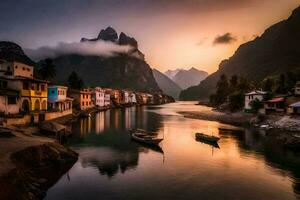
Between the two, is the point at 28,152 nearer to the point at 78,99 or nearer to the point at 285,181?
the point at 285,181

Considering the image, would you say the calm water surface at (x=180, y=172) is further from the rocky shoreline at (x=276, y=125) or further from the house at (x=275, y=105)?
the house at (x=275, y=105)

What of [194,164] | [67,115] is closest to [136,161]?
[194,164]

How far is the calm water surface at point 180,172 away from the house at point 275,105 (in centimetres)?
3105

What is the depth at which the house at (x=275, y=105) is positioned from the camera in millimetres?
88125

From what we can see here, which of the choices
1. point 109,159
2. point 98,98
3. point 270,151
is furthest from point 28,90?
point 98,98

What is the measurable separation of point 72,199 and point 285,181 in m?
27.6

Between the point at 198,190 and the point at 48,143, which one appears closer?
the point at 198,190

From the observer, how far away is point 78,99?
418 feet

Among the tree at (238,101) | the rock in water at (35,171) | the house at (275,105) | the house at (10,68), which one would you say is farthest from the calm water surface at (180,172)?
the tree at (238,101)

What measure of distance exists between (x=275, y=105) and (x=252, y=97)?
615 inches

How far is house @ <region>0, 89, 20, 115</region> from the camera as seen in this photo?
58.2 meters

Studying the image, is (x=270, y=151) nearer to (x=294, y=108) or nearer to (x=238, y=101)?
(x=294, y=108)

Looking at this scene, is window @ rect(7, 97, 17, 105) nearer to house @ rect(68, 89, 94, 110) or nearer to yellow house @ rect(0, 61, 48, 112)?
yellow house @ rect(0, 61, 48, 112)

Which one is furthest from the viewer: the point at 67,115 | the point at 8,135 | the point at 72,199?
the point at 67,115
